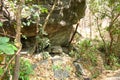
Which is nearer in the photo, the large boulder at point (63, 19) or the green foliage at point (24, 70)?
the green foliage at point (24, 70)

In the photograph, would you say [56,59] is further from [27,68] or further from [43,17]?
[27,68]

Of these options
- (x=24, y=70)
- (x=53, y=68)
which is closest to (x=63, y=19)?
(x=53, y=68)

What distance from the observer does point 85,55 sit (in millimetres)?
9227

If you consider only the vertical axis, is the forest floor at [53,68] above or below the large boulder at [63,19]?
below

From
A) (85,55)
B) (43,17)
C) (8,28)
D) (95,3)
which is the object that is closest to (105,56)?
(85,55)

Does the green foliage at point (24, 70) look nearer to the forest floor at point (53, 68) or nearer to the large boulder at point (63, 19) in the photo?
the forest floor at point (53, 68)

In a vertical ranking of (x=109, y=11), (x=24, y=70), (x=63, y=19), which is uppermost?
(x=109, y=11)

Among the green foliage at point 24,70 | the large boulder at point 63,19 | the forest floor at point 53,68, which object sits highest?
the large boulder at point 63,19

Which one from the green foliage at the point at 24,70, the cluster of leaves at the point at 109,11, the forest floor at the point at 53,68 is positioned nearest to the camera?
the green foliage at the point at 24,70

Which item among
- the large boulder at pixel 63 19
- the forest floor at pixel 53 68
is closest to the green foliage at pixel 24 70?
the forest floor at pixel 53 68

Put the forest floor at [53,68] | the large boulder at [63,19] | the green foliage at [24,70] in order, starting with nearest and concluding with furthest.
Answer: the green foliage at [24,70] → the forest floor at [53,68] → the large boulder at [63,19]

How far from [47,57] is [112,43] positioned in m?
3.60

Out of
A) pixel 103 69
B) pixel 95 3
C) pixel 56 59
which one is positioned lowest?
pixel 103 69

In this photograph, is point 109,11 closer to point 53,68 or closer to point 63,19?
point 63,19
